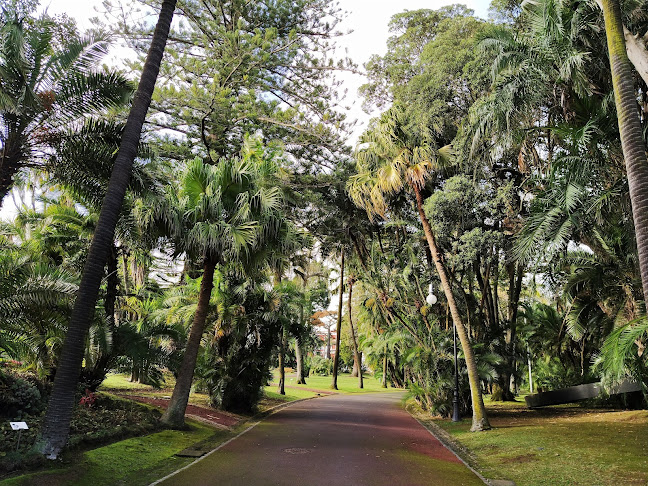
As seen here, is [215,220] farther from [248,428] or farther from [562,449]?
[562,449]

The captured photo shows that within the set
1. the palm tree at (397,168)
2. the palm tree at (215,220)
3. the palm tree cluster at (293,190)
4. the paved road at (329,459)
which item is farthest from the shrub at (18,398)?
the palm tree at (397,168)

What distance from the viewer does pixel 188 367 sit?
1299cm

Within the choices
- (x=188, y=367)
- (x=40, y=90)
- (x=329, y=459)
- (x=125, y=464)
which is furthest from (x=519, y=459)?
(x=40, y=90)

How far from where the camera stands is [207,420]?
1380 centimetres

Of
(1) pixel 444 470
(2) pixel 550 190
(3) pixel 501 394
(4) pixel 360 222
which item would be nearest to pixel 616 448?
(1) pixel 444 470

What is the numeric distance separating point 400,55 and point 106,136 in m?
14.6

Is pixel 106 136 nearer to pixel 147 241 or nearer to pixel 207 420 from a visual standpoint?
pixel 147 241

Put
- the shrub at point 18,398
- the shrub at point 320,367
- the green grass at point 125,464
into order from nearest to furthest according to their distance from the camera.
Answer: the green grass at point 125,464, the shrub at point 18,398, the shrub at point 320,367

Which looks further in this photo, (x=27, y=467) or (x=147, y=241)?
(x=147, y=241)

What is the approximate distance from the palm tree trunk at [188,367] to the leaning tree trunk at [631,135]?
10310 mm

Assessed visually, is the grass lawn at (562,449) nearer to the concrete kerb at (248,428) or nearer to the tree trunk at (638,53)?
the concrete kerb at (248,428)

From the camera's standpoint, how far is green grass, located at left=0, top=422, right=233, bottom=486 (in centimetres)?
659

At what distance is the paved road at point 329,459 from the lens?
7750 millimetres

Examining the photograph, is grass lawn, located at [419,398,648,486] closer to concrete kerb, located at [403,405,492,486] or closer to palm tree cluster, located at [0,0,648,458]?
concrete kerb, located at [403,405,492,486]
